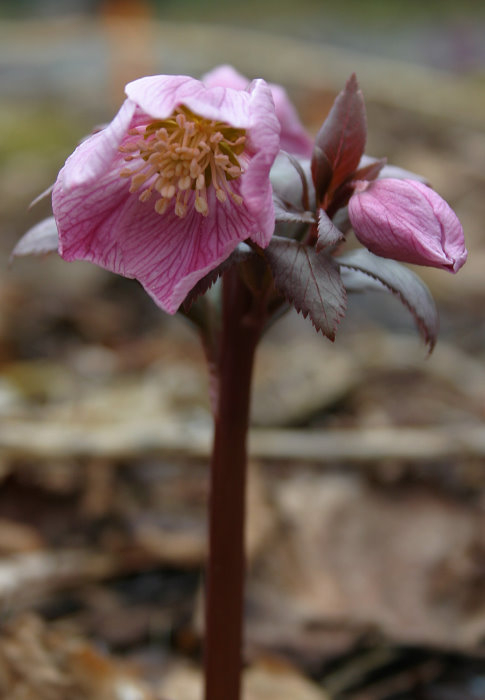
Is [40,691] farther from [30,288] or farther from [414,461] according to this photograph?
[30,288]

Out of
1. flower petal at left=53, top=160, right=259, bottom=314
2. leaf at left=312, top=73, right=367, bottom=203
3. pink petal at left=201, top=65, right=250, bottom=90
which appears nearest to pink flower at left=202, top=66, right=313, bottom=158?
pink petal at left=201, top=65, right=250, bottom=90

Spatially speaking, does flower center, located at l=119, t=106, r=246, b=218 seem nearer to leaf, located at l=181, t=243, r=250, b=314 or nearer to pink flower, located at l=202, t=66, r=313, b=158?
leaf, located at l=181, t=243, r=250, b=314

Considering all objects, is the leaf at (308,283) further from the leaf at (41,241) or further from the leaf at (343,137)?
the leaf at (41,241)

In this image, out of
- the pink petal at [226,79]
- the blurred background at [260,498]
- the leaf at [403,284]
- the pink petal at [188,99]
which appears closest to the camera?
the pink petal at [188,99]

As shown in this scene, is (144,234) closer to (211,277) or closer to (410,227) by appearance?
(211,277)

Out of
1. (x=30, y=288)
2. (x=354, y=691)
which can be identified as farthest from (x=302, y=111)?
(x=354, y=691)

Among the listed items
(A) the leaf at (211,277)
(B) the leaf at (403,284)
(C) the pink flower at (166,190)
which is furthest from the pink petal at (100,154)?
(B) the leaf at (403,284)
